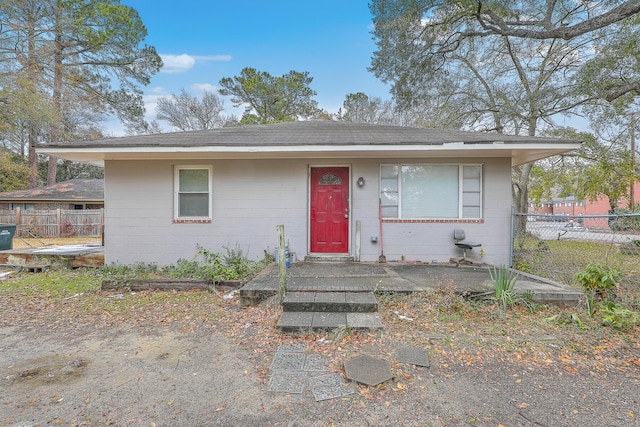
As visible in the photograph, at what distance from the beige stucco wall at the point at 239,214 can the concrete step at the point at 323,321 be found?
279 centimetres

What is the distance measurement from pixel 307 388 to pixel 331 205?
4.49 m

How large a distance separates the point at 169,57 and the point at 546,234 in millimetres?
20453

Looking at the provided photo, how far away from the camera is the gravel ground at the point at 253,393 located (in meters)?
2.11

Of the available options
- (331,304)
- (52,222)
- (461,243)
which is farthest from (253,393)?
(52,222)

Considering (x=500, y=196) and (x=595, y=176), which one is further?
(x=595, y=176)

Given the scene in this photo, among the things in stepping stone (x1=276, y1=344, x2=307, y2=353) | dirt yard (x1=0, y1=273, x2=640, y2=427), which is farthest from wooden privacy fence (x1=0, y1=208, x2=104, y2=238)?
stepping stone (x1=276, y1=344, x2=307, y2=353)

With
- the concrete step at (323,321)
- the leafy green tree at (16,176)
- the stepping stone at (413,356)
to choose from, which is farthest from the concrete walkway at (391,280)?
the leafy green tree at (16,176)

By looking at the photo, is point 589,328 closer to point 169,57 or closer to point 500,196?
point 500,196

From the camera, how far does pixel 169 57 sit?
18.0 m

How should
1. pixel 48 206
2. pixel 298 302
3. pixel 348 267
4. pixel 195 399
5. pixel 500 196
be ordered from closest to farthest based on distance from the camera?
pixel 195 399 < pixel 298 302 < pixel 348 267 < pixel 500 196 < pixel 48 206

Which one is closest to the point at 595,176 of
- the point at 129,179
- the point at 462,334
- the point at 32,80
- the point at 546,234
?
the point at 546,234

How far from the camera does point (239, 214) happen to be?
21.5 ft

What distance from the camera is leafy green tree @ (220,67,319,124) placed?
20469 millimetres

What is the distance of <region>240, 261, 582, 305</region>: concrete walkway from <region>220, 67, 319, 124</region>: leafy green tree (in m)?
17.1
